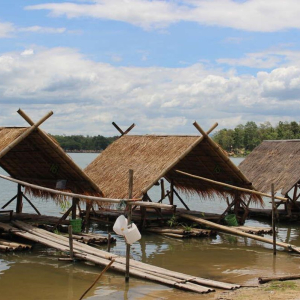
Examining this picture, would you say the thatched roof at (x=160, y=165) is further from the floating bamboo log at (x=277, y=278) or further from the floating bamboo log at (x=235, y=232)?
the floating bamboo log at (x=277, y=278)

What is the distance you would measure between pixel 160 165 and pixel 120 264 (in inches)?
206

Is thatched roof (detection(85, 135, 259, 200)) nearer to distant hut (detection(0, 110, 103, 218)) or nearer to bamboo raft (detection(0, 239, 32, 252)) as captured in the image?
distant hut (detection(0, 110, 103, 218))

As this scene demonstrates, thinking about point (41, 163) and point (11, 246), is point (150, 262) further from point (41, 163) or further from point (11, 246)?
point (41, 163)

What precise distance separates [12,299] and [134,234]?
2.20 metres

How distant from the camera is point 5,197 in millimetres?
29516

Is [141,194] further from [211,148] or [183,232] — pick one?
[211,148]

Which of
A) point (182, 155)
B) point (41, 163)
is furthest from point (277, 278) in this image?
point (41, 163)

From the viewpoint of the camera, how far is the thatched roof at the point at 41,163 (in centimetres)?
1302

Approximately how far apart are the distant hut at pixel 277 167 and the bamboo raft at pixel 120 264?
8.42 metres

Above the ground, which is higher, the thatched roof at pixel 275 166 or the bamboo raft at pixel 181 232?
the thatched roof at pixel 275 166

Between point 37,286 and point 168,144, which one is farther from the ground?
point 168,144

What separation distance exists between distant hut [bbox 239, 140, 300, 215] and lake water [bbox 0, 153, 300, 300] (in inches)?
109

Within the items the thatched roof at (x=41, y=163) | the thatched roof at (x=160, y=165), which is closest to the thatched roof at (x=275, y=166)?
the thatched roof at (x=160, y=165)

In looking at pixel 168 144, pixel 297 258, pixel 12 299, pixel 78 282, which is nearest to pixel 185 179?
pixel 168 144
